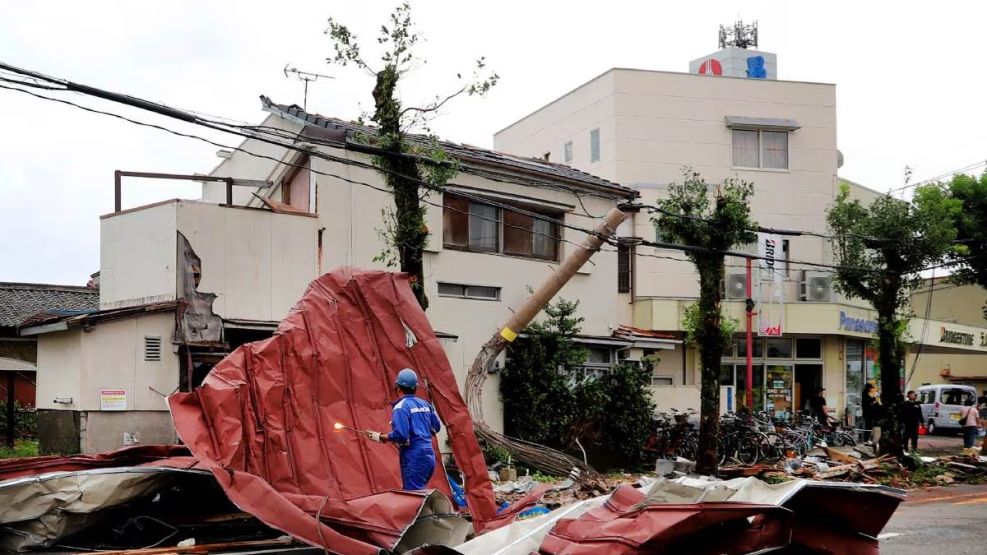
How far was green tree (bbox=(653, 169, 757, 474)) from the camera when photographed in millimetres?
18531

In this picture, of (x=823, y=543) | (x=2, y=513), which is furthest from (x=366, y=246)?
(x=823, y=543)

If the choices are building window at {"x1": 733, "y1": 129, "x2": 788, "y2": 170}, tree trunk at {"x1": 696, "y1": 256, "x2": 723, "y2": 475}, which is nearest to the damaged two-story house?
tree trunk at {"x1": 696, "y1": 256, "x2": 723, "y2": 475}

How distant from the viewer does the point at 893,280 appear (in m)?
21.2

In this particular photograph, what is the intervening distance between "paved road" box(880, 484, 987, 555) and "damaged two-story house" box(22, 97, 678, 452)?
7.16m

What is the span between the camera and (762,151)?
107ft

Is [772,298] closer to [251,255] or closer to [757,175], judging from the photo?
[757,175]

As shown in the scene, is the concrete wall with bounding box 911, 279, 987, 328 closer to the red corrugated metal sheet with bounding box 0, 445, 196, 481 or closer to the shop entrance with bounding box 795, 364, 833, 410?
the shop entrance with bounding box 795, 364, 833, 410

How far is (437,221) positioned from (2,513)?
11.6m

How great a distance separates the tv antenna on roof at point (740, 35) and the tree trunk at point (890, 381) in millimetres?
19860

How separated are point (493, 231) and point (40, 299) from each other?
18062mm

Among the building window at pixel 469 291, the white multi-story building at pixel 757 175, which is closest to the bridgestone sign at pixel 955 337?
the white multi-story building at pixel 757 175

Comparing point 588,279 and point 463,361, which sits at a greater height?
point 588,279

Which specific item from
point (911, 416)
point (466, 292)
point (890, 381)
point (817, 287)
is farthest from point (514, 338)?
point (817, 287)

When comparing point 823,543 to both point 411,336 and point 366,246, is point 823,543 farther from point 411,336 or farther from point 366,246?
point 366,246
